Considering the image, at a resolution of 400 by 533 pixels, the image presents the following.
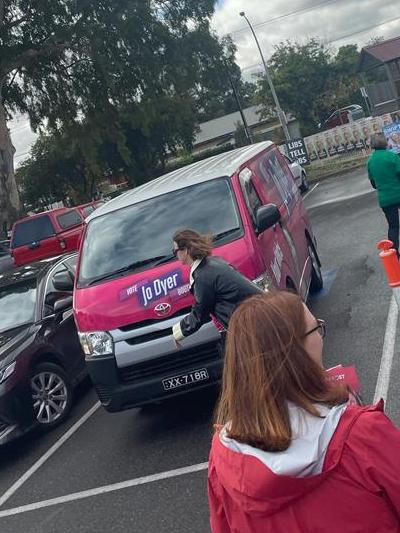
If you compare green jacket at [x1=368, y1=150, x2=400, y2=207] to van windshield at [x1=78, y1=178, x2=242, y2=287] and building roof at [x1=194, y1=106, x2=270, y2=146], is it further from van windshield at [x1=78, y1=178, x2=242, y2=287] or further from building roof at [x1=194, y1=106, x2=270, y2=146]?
building roof at [x1=194, y1=106, x2=270, y2=146]

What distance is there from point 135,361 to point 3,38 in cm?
2431

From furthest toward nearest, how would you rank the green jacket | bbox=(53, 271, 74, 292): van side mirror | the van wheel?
the van wheel → the green jacket → bbox=(53, 271, 74, 292): van side mirror

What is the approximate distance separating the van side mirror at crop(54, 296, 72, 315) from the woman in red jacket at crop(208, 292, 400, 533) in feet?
20.7

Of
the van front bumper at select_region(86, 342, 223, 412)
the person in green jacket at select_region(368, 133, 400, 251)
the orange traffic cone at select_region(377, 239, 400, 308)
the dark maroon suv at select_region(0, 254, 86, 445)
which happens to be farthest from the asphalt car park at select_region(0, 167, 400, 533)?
the person in green jacket at select_region(368, 133, 400, 251)

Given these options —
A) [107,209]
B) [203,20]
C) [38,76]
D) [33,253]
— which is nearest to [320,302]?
[107,209]

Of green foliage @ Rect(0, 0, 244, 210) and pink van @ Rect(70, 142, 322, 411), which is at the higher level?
green foliage @ Rect(0, 0, 244, 210)

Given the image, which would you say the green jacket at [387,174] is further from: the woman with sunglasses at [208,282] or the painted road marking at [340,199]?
the painted road marking at [340,199]

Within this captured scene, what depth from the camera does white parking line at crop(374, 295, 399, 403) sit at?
18.0 feet

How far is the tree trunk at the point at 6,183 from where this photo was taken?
27250 mm

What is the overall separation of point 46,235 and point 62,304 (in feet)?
39.1

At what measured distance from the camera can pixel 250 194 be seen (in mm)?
7000

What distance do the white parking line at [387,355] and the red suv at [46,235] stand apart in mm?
13008

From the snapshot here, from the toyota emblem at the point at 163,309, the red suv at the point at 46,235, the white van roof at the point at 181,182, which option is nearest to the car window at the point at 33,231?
the red suv at the point at 46,235

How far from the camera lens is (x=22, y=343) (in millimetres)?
7367
